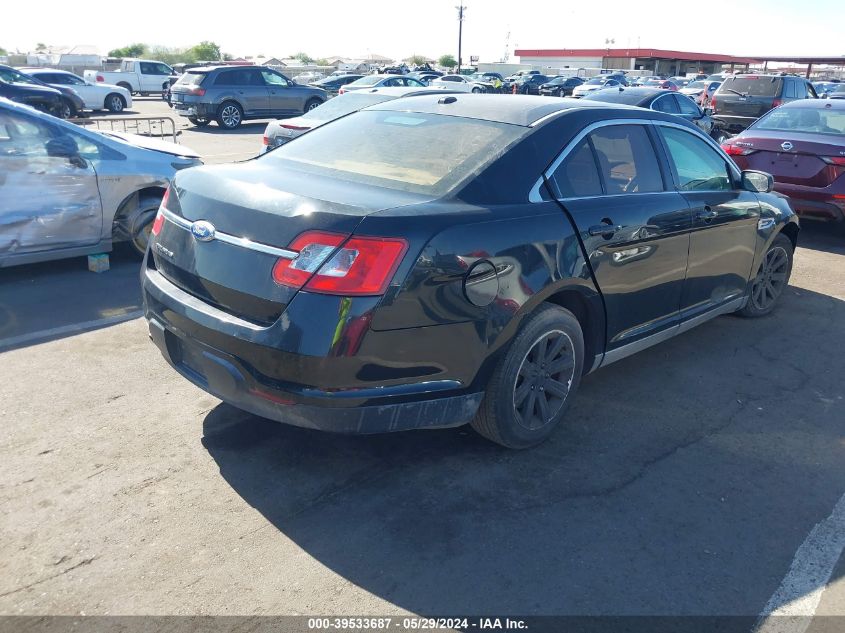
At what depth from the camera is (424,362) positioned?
10.4 feet

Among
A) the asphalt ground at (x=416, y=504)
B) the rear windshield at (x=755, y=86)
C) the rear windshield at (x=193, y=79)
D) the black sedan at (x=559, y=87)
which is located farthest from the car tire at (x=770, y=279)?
the black sedan at (x=559, y=87)

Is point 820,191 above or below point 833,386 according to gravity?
above

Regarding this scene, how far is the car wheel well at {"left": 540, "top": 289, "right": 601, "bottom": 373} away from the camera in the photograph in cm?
388

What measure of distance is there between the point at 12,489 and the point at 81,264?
4.18 m

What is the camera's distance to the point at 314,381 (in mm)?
3029

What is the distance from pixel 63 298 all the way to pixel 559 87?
149 ft

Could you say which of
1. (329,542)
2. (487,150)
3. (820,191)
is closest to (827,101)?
(820,191)

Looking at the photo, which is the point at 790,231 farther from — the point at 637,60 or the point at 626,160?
the point at 637,60

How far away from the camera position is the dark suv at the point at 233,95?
20.8 metres

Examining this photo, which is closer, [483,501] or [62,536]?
[62,536]

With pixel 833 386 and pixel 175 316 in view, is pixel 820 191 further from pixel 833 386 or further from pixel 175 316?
pixel 175 316

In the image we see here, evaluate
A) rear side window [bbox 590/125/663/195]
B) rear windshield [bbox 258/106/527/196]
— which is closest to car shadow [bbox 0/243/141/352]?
rear windshield [bbox 258/106/527/196]

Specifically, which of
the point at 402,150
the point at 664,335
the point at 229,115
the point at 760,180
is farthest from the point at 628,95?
the point at 229,115

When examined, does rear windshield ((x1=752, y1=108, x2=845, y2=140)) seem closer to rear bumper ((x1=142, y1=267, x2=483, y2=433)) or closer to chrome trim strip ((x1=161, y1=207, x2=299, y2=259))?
rear bumper ((x1=142, y1=267, x2=483, y2=433))
